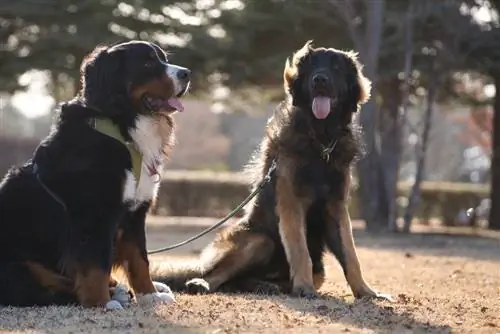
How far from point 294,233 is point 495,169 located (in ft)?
48.5

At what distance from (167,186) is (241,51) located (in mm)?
7590

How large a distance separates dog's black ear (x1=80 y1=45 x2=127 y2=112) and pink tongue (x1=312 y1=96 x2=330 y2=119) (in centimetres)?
165

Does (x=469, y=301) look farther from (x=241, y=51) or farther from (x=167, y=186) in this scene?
(x=167, y=186)

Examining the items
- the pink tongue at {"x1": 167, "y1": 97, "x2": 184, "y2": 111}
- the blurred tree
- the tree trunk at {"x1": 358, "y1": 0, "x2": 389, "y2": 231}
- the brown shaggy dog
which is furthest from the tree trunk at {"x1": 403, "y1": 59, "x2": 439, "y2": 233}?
the pink tongue at {"x1": 167, "y1": 97, "x2": 184, "y2": 111}

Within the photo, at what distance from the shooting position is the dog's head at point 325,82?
7.18 m

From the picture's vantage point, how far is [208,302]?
6512mm

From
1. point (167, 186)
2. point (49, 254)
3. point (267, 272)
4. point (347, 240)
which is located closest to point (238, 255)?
point (267, 272)

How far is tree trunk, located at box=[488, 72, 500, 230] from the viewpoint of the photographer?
67.1ft

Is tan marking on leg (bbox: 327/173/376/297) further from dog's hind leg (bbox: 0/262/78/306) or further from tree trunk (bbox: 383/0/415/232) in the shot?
tree trunk (bbox: 383/0/415/232)

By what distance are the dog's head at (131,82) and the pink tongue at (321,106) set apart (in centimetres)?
122

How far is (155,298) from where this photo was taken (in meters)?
6.53

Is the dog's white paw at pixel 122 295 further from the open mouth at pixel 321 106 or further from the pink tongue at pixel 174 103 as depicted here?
the open mouth at pixel 321 106

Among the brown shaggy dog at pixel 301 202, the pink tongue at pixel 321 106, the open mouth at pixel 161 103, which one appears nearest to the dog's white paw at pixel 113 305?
the brown shaggy dog at pixel 301 202

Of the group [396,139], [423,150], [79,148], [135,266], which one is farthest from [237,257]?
[396,139]
